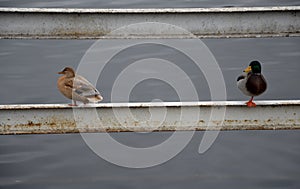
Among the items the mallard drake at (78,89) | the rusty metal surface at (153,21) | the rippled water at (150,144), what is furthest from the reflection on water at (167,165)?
the rusty metal surface at (153,21)

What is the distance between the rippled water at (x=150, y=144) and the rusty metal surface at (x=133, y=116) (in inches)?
89.3

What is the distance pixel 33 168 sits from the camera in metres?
7.51

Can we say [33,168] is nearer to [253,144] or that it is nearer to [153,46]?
[253,144]

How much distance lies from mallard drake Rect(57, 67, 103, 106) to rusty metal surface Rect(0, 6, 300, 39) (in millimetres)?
585

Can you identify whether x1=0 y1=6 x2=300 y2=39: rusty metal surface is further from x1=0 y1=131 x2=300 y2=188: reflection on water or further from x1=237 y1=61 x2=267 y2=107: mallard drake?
x1=0 y1=131 x2=300 y2=188: reflection on water

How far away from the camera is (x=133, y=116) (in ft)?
16.3

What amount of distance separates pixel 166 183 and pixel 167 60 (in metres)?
4.41

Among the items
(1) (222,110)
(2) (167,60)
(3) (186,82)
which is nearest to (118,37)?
(1) (222,110)

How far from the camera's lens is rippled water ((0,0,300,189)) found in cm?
724

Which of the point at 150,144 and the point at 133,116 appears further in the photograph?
the point at 150,144

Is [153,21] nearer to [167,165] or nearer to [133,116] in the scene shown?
[133,116]

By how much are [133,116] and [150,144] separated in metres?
3.34

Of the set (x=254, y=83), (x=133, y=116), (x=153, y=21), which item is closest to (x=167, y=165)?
(x=254, y=83)

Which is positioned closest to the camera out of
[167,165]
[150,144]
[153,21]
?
[153,21]
